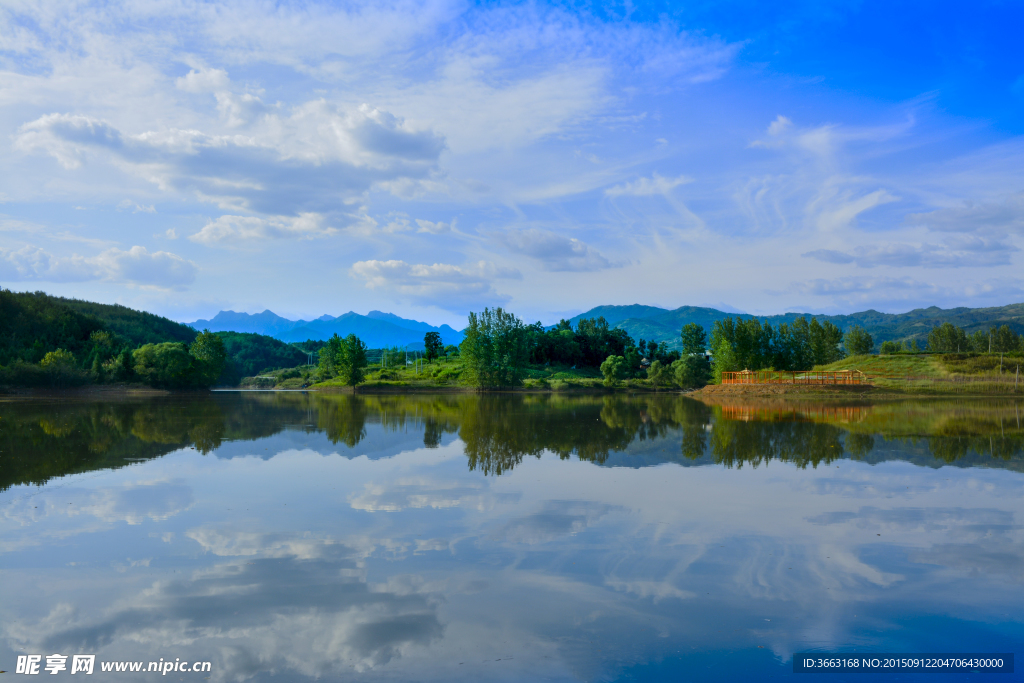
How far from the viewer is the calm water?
662cm

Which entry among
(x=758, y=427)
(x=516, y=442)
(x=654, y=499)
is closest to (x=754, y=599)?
(x=654, y=499)

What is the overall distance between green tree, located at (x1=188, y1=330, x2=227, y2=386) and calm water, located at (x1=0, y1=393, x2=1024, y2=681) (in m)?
72.8

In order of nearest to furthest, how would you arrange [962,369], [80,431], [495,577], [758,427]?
[495,577] < [80,431] < [758,427] < [962,369]

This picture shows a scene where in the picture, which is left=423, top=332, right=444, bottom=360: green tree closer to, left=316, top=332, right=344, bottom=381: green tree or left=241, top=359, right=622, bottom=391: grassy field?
left=241, top=359, right=622, bottom=391: grassy field

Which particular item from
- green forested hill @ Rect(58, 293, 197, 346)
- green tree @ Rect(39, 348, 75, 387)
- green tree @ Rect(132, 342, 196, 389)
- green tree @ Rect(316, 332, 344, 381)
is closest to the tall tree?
green tree @ Rect(316, 332, 344, 381)

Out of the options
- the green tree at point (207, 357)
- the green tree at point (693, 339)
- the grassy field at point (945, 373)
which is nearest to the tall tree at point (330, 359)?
the green tree at point (207, 357)

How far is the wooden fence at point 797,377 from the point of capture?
63594 mm

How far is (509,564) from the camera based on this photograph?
30.2 feet

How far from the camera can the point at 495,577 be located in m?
8.63

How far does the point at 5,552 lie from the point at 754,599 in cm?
1226

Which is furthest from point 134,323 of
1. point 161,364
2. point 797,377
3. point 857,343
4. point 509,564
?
point 857,343

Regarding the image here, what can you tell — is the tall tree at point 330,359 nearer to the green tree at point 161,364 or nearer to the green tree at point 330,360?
the green tree at point 330,360

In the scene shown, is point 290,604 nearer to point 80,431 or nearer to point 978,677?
point 978,677

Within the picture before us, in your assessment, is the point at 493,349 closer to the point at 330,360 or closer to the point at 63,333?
the point at 330,360
